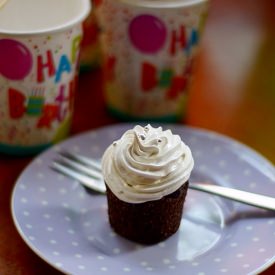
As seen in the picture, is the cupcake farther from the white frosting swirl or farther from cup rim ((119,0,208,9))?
cup rim ((119,0,208,9))

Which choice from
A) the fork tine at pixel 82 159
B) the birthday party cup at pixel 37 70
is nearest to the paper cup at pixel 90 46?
the birthday party cup at pixel 37 70

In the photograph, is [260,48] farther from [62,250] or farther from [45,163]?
[62,250]

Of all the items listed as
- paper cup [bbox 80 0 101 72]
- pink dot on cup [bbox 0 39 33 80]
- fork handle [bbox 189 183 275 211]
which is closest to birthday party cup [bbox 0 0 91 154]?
pink dot on cup [bbox 0 39 33 80]

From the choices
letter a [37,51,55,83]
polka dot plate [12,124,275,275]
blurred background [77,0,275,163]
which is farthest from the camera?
blurred background [77,0,275,163]

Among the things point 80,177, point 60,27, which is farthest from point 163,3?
point 80,177

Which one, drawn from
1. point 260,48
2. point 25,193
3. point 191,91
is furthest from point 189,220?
point 260,48

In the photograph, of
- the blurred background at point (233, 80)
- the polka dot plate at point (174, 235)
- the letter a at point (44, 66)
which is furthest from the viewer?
the blurred background at point (233, 80)

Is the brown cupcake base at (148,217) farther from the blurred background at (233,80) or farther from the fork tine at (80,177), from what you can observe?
the blurred background at (233,80)
